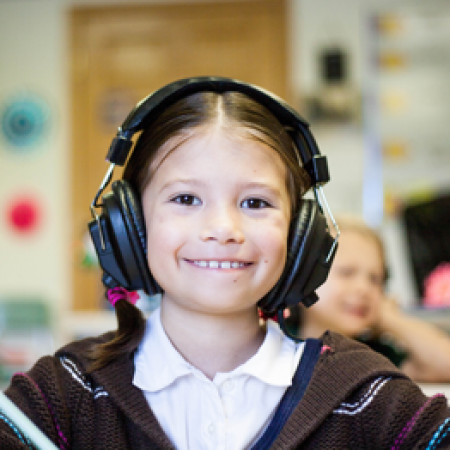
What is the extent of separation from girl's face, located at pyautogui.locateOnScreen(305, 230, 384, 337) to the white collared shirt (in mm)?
635

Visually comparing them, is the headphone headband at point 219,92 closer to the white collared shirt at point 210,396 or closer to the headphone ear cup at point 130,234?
the headphone ear cup at point 130,234

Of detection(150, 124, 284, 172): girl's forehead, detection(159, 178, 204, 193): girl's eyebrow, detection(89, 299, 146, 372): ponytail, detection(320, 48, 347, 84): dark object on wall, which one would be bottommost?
detection(89, 299, 146, 372): ponytail

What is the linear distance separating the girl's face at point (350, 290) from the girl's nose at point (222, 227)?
2.44 feet

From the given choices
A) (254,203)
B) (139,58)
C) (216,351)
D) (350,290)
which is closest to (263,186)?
(254,203)

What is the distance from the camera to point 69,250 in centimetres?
354

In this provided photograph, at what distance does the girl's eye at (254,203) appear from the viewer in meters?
0.77

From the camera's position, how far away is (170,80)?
3484 mm

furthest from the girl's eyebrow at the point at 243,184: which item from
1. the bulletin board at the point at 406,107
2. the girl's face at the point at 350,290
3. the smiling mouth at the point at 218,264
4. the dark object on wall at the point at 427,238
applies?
the bulletin board at the point at 406,107

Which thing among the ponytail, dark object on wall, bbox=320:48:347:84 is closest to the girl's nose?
the ponytail

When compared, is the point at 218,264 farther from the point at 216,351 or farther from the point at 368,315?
the point at 368,315

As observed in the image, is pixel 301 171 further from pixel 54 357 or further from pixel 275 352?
pixel 54 357

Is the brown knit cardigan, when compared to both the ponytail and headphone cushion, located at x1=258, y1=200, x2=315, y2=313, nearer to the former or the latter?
the ponytail

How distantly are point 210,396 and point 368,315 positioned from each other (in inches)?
31.6

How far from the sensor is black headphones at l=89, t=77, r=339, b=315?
77 cm
